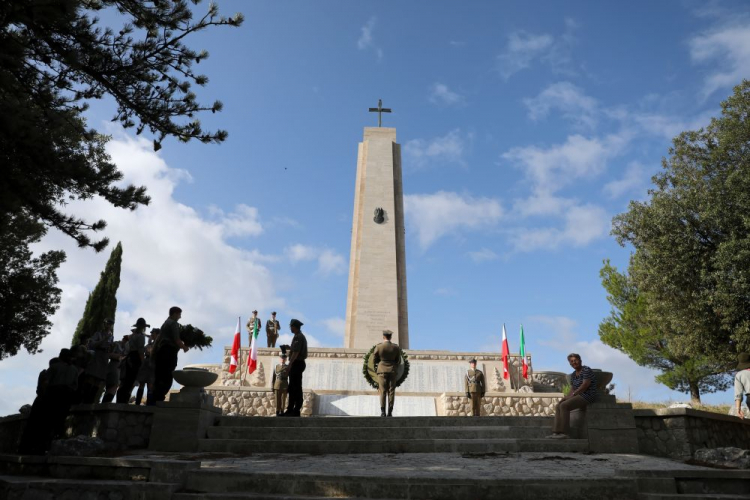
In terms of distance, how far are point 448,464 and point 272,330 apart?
1492 centimetres

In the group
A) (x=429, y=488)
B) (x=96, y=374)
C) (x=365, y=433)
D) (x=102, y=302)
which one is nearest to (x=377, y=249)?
(x=102, y=302)

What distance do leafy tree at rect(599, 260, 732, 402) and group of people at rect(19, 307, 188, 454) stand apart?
72.3ft

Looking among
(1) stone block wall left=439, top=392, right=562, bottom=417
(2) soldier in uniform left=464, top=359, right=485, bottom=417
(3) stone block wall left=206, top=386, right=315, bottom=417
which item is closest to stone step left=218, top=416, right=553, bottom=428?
(2) soldier in uniform left=464, top=359, right=485, bottom=417

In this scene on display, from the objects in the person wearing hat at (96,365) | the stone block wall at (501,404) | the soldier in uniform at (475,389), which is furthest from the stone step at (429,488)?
the stone block wall at (501,404)

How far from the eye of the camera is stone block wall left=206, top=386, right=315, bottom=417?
16.1 meters

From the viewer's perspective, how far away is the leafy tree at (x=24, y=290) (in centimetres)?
1478

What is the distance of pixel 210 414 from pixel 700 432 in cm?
697

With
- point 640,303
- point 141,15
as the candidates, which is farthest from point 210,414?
point 640,303

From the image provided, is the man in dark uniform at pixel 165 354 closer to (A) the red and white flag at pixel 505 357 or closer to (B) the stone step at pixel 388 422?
(B) the stone step at pixel 388 422

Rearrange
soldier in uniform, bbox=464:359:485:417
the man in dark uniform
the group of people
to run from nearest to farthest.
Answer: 1. the group of people
2. the man in dark uniform
3. soldier in uniform, bbox=464:359:485:417

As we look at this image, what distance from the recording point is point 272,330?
19938 mm

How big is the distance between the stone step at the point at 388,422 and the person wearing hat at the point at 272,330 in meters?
11.9

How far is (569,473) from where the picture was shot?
204 inches

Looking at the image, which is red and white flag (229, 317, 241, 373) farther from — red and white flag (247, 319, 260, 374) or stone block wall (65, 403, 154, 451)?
stone block wall (65, 403, 154, 451)
